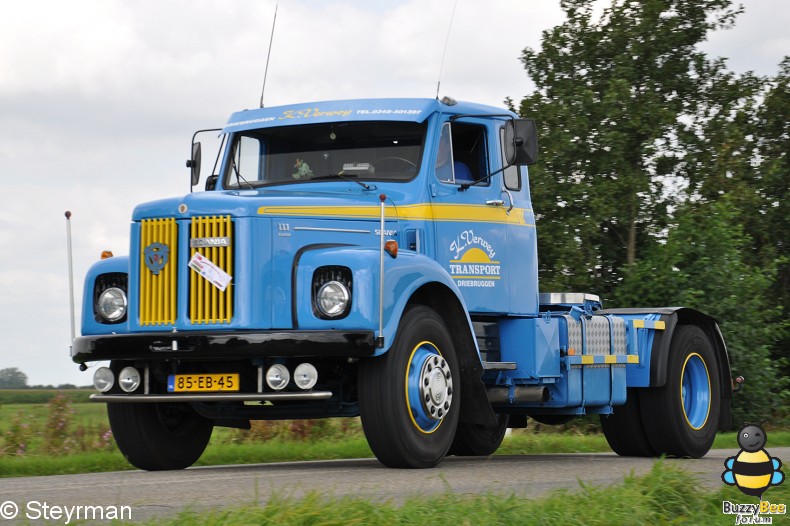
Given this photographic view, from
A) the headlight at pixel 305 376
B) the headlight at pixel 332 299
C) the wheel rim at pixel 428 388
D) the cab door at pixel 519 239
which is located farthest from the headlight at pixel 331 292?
the cab door at pixel 519 239

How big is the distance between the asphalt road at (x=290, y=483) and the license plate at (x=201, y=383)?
65 centimetres

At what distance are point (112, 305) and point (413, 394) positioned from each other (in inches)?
100

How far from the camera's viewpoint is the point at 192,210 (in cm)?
995

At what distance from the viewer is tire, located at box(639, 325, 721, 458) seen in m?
13.5

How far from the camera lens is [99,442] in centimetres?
1423

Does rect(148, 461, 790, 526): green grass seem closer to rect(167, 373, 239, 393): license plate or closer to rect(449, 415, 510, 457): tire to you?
rect(167, 373, 239, 393): license plate

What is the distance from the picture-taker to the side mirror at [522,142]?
36.5 ft

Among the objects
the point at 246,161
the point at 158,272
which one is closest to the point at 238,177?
the point at 246,161

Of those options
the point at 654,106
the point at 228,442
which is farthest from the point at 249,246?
the point at 654,106

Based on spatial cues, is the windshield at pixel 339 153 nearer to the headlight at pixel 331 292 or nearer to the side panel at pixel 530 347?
the headlight at pixel 331 292

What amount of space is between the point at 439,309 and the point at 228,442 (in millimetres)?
6101

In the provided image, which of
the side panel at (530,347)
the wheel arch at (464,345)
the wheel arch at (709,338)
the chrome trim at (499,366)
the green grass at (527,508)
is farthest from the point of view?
the wheel arch at (709,338)

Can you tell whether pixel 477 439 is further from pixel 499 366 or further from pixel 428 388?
pixel 428 388

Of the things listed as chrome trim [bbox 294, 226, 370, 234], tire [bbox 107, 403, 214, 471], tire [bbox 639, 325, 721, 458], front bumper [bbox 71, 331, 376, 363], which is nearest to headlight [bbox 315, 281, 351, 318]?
front bumper [bbox 71, 331, 376, 363]
